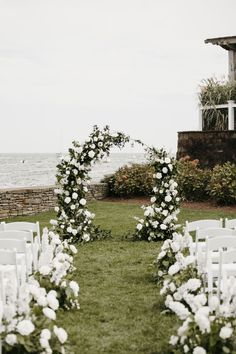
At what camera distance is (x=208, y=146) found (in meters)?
21.6

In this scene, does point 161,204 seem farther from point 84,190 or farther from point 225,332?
point 225,332

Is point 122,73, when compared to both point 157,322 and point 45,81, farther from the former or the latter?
point 157,322

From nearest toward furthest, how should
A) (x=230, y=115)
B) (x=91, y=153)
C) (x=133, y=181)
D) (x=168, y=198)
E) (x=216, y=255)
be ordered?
(x=216, y=255)
(x=91, y=153)
(x=168, y=198)
(x=230, y=115)
(x=133, y=181)

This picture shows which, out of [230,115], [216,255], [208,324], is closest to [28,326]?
[208,324]

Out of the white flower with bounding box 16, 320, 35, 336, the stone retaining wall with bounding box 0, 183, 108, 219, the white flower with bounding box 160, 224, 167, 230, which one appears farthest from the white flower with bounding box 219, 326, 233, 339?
the stone retaining wall with bounding box 0, 183, 108, 219

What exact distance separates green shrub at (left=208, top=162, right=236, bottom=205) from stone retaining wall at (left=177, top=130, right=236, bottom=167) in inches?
59.9

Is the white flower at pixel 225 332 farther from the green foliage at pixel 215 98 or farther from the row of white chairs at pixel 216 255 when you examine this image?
the green foliage at pixel 215 98

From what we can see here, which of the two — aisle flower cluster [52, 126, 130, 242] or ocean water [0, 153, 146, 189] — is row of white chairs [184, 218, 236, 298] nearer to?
aisle flower cluster [52, 126, 130, 242]

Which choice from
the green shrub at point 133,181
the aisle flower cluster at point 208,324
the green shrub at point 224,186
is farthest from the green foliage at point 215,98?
the aisle flower cluster at point 208,324

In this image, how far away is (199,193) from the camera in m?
20.3

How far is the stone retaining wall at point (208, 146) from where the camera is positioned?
21.2 m

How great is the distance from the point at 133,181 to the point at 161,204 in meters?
8.36

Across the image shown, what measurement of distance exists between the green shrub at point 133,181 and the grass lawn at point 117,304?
817 cm

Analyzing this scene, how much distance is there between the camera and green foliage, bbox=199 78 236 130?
21.8 m
